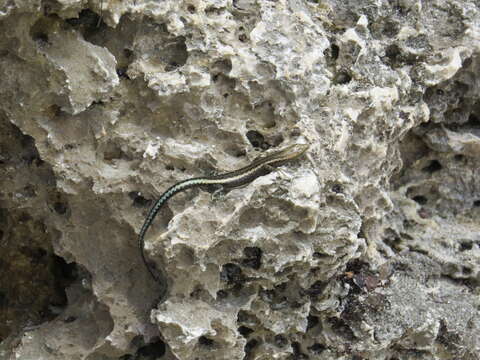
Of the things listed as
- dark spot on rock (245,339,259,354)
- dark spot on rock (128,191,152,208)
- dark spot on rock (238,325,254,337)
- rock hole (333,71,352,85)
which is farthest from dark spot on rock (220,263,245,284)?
rock hole (333,71,352,85)

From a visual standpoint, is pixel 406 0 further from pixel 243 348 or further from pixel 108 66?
pixel 243 348

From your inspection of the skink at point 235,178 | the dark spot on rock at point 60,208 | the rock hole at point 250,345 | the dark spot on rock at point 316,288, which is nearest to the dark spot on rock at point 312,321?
the dark spot on rock at point 316,288

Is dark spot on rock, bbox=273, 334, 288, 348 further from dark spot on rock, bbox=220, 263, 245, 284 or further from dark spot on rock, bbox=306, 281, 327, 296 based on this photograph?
dark spot on rock, bbox=220, 263, 245, 284

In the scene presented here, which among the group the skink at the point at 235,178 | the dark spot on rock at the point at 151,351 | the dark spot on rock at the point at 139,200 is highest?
the skink at the point at 235,178

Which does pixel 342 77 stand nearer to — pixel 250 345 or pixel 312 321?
pixel 312 321

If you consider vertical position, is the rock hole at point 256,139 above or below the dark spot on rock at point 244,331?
above

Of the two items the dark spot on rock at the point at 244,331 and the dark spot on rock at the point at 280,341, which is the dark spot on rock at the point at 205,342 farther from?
the dark spot on rock at the point at 280,341

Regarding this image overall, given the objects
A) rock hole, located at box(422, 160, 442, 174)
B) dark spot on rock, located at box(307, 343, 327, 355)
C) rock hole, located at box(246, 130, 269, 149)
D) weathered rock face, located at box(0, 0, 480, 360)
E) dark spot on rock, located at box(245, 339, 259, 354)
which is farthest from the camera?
rock hole, located at box(422, 160, 442, 174)
